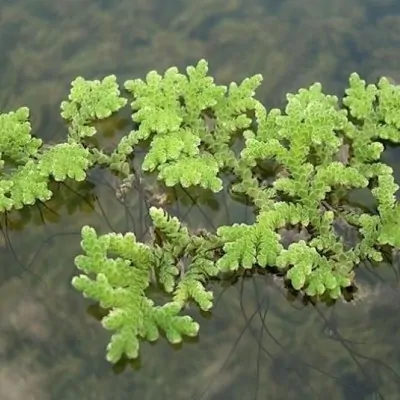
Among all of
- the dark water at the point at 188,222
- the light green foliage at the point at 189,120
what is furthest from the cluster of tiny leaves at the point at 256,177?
the dark water at the point at 188,222

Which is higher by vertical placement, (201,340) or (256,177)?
(256,177)

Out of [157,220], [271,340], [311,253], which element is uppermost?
[157,220]

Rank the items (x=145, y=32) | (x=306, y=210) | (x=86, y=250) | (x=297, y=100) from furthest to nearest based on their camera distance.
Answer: (x=145, y=32) → (x=297, y=100) → (x=306, y=210) → (x=86, y=250)

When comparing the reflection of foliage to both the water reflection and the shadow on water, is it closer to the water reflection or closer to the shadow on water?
the shadow on water

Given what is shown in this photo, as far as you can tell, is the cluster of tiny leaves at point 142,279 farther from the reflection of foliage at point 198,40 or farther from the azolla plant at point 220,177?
the reflection of foliage at point 198,40

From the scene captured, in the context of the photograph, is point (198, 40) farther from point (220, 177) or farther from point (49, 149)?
point (49, 149)

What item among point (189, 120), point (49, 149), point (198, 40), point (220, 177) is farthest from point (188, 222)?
point (198, 40)

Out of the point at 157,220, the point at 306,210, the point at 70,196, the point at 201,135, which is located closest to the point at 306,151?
the point at 306,210

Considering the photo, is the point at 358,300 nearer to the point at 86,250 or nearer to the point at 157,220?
the point at 157,220
